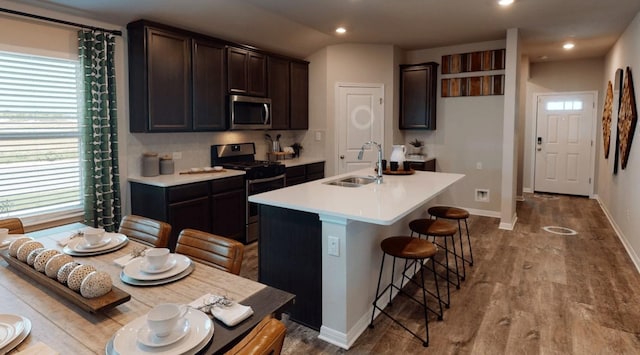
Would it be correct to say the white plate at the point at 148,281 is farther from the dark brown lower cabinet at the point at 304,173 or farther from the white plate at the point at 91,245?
the dark brown lower cabinet at the point at 304,173

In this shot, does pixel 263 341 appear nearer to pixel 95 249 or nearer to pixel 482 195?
pixel 95 249

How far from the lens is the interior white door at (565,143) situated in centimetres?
750

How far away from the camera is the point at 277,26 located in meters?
4.80

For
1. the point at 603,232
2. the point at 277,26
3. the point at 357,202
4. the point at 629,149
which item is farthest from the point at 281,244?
the point at 603,232

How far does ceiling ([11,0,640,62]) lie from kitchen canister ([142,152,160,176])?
4.29ft

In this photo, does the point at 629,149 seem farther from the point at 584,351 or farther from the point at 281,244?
the point at 281,244

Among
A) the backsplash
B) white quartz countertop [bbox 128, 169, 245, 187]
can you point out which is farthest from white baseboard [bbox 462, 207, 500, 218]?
white quartz countertop [bbox 128, 169, 245, 187]

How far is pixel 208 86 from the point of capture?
14.6ft

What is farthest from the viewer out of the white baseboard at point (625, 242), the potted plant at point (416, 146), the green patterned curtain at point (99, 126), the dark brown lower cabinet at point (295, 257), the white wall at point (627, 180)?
the potted plant at point (416, 146)

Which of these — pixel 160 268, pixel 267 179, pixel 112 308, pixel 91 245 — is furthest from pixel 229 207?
pixel 112 308

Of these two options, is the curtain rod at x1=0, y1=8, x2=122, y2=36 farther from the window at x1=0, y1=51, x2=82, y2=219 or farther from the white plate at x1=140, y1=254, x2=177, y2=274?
the white plate at x1=140, y1=254, x2=177, y2=274

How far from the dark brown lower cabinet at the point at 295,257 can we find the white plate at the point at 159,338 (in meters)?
1.51

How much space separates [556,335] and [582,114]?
632 cm

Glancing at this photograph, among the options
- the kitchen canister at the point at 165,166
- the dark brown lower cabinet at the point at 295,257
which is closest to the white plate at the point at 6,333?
the dark brown lower cabinet at the point at 295,257
